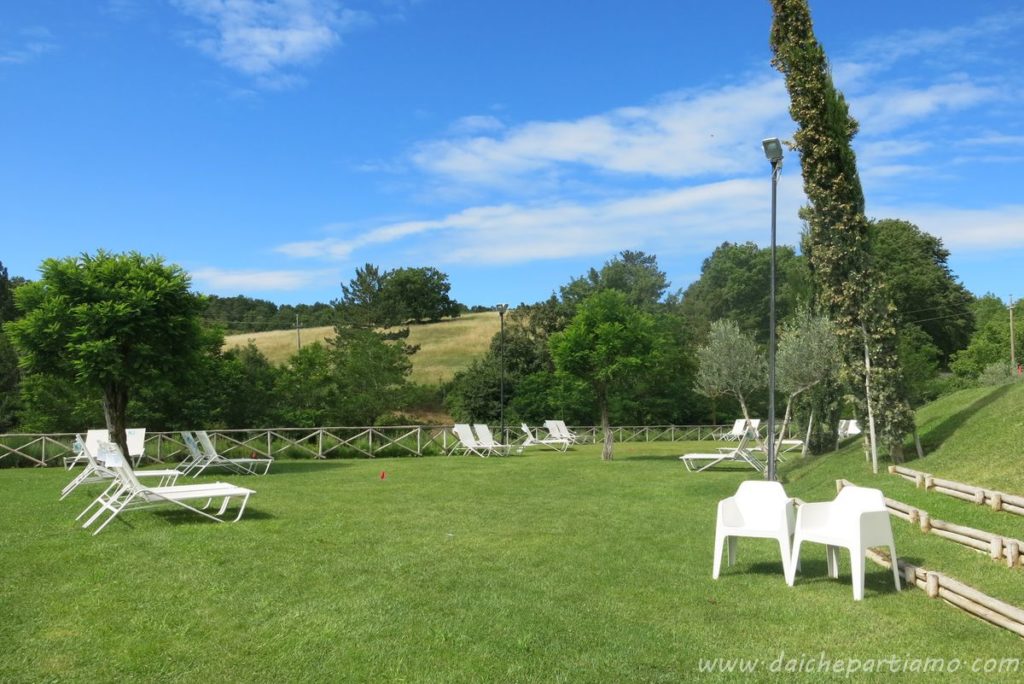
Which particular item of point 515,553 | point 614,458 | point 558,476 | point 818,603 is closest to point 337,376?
point 614,458

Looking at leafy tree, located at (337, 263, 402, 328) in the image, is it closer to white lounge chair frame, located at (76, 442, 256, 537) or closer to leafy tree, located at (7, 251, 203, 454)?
leafy tree, located at (7, 251, 203, 454)

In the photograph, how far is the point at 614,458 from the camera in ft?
67.6

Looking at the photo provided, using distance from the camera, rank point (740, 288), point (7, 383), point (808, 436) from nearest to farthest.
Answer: point (808, 436) < point (7, 383) < point (740, 288)

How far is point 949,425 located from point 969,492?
4.39 m

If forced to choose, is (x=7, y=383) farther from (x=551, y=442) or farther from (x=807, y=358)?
(x=807, y=358)

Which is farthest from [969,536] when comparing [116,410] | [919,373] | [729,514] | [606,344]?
[919,373]

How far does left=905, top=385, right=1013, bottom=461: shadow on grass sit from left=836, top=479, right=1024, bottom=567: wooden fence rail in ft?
13.8

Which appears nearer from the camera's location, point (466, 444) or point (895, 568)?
point (895, 568)

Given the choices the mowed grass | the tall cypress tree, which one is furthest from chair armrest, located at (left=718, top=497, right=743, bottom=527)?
the tall cypress tree

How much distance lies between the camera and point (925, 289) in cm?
4431

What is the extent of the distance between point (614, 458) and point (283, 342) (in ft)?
152

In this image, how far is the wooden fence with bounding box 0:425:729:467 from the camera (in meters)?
17.0

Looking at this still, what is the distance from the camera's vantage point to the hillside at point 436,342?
5284 cm

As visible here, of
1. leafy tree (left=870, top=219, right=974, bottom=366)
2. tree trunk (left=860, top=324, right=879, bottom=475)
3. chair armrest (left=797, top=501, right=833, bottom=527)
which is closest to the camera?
chair armrest (left=797, top=501, right=833, bottom=527)
